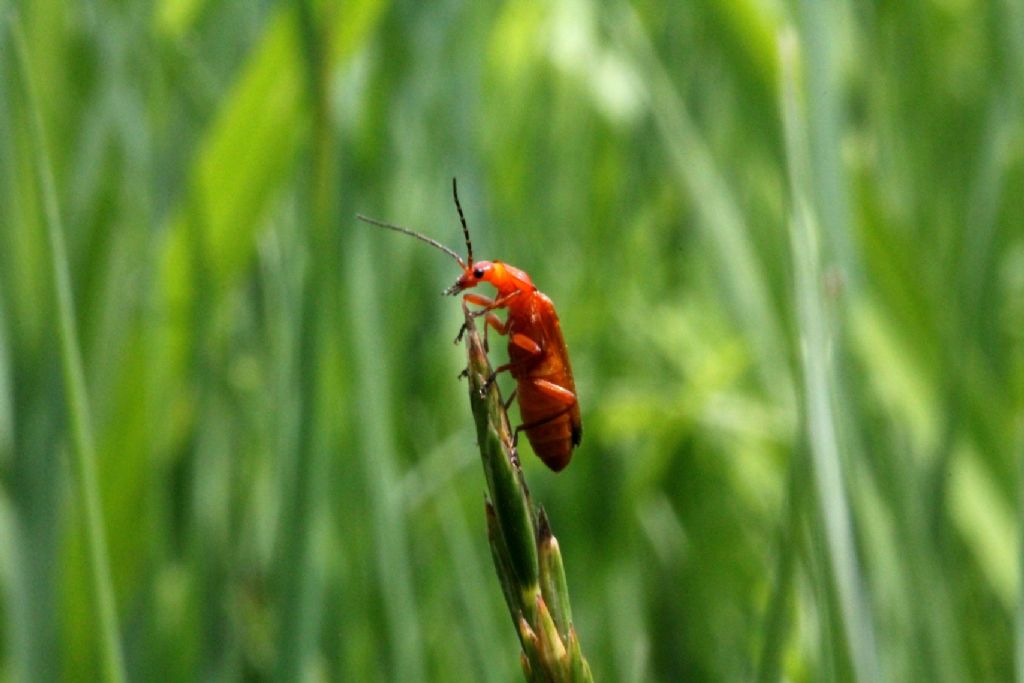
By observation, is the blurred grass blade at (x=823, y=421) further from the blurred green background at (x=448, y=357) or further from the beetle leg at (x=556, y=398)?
the beetle leg at (x=556, y=398)

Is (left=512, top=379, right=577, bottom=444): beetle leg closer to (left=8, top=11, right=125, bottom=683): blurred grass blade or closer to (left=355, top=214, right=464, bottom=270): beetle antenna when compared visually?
(left=355, top=214, right=464, bottom=270): beetle antenna

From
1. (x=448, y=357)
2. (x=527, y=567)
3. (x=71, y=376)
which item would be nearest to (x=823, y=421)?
(x=527, y=567)

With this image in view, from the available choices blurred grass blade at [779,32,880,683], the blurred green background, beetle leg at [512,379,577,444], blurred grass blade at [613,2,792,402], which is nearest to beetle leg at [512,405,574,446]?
beetle leg at [512,379,577,444]

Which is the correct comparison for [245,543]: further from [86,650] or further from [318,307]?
[318,307]

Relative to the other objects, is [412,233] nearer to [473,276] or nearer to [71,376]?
[473,276]

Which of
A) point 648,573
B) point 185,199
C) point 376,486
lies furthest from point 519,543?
point 648,573

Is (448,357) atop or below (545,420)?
atop

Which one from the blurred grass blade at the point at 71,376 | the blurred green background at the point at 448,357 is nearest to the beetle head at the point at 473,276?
the blurred green background at the point at 448,357

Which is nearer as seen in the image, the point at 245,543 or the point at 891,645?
the point at 891,645
